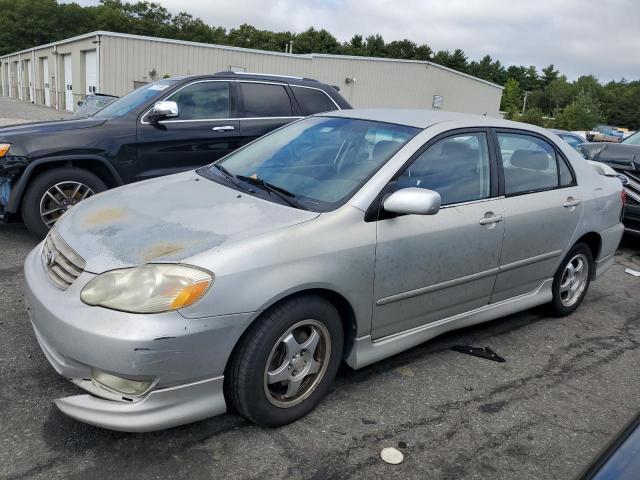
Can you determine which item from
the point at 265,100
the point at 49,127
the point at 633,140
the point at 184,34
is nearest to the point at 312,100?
the point at 265,100

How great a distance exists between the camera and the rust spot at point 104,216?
9.47ft

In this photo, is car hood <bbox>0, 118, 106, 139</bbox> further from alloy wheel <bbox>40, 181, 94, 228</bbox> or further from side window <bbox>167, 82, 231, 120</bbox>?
side window <bbox>167, 82, 231, 120</bbox>

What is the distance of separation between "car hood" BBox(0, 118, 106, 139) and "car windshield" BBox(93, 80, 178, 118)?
0.28 m

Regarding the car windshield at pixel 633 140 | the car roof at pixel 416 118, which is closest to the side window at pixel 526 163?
the car roof at pixel 416 118

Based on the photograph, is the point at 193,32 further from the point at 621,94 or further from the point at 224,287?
the point at 224,287

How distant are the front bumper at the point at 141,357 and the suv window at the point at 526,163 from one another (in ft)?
7.55

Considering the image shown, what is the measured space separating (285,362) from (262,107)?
4297mm

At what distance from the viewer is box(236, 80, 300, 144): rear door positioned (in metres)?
6.19

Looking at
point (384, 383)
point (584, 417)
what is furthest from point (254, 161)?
point (584, 417)

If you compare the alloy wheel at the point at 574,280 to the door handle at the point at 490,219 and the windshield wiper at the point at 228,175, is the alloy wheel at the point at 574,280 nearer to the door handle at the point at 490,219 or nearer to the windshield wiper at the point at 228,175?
the door handle at the point at 490,219

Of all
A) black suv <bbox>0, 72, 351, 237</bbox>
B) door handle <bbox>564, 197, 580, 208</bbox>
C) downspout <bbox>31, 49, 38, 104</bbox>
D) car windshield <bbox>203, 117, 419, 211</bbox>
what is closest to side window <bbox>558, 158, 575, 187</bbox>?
door handle <bbox>564, 197, 580, 208</bbox>

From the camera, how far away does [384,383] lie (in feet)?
10.7

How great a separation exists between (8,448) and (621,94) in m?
114

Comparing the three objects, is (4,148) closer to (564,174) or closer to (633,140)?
(564,174)
